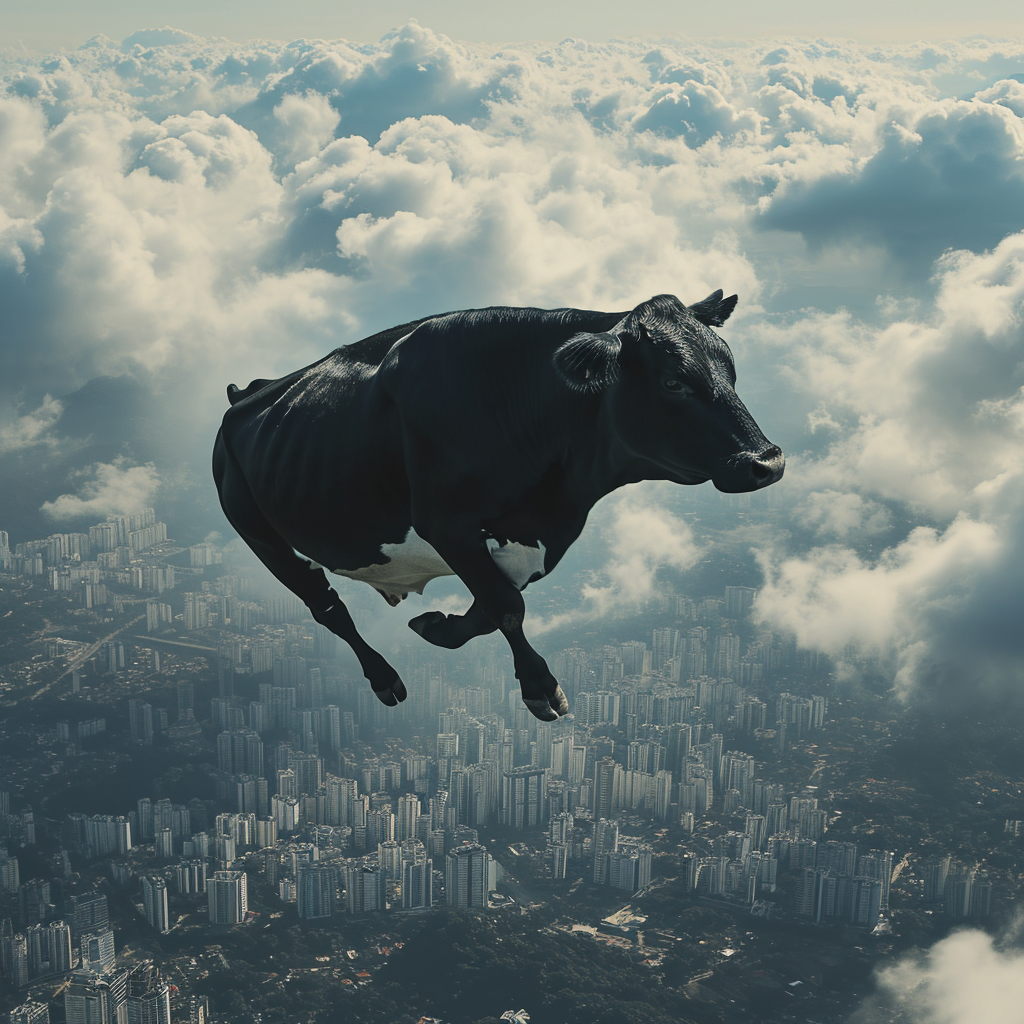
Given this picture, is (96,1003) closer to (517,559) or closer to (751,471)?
(517,559)

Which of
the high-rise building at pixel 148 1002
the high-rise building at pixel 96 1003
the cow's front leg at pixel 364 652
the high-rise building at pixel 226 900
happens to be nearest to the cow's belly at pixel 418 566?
the cow's front leg at pixel 364 652

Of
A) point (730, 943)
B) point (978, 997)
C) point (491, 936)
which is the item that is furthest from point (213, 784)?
point (978, 997)

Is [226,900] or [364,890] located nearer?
[226,900]

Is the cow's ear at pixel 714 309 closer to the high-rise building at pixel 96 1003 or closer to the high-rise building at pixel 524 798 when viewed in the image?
the high-rise building at pixel 96 1003

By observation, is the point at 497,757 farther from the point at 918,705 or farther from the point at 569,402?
the point at 569,402

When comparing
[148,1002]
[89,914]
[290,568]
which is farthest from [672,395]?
[89,914]
